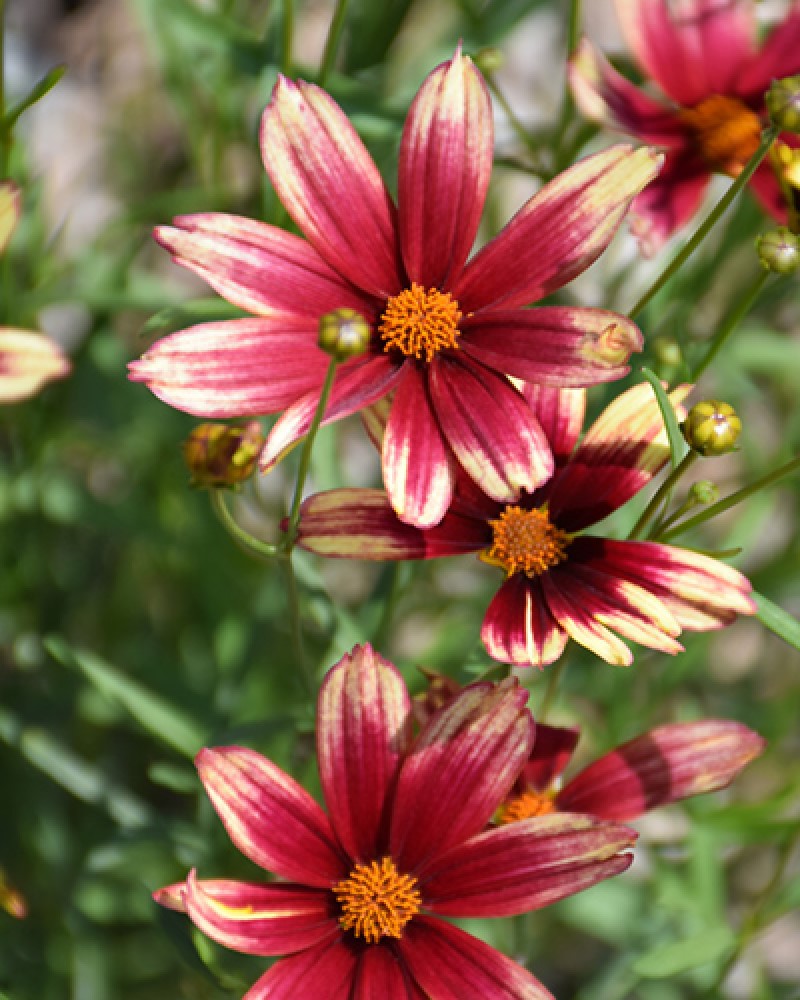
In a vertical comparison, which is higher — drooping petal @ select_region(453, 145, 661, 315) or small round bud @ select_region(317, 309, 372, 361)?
drooping petal @ select_region(453, 145, 661, 315)

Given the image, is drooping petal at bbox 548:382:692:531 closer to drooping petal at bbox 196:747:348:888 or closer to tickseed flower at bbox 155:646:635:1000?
tickseed flower at bbox 155:646:635:1000

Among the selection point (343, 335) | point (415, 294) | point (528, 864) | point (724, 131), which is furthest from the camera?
point (724, 131)

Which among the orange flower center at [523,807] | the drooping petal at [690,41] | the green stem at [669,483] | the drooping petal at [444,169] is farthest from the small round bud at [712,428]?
the drooping petal at [690,41]

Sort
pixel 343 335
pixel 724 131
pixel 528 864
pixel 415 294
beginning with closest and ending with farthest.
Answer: pixel 343 335 < pixel 528 864 < pixel 415 294 < pixel 724 131

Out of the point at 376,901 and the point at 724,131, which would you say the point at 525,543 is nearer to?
the point at 376,901

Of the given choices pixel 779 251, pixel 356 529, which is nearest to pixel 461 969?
pixel 356 529

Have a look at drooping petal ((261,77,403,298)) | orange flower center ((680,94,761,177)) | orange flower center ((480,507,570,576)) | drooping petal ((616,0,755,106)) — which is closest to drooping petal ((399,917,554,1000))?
orange flower center ((480,507,570,576))

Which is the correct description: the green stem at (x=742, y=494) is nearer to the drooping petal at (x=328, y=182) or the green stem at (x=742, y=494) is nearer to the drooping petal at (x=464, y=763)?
the drooping petal at (x=464, y=763)
